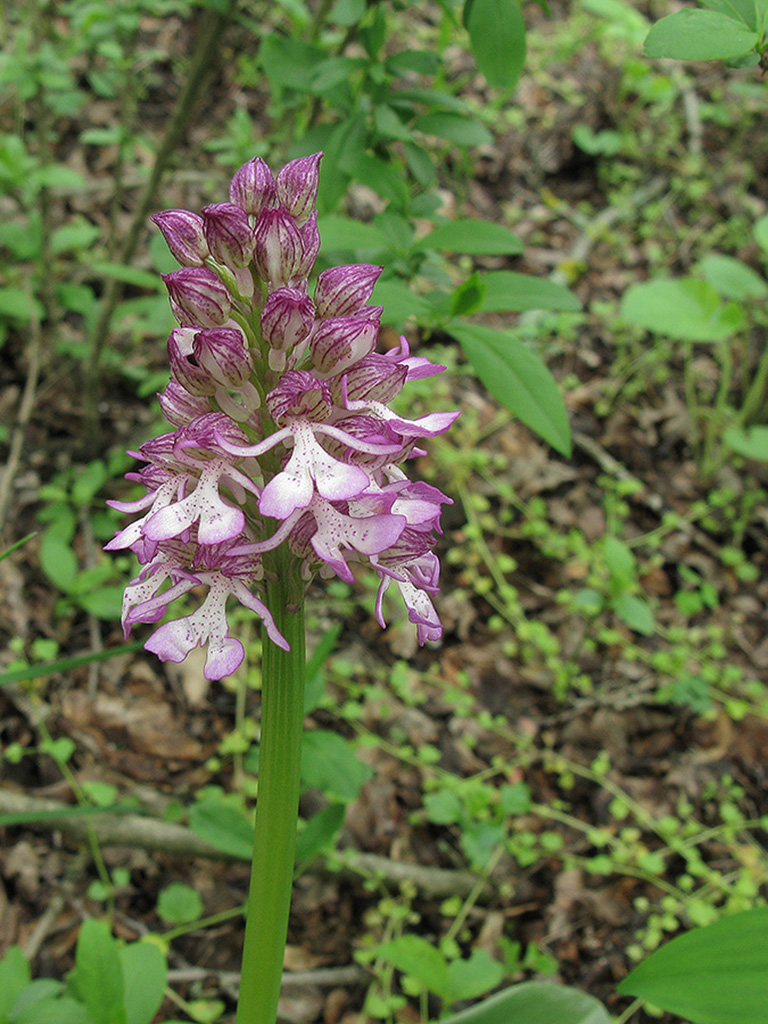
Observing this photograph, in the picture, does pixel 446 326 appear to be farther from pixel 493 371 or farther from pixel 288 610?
pixel 288 610

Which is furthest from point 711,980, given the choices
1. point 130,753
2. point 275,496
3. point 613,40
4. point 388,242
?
point 613,40

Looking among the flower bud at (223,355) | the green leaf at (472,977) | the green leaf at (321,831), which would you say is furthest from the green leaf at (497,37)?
the green leaf at (472,977)

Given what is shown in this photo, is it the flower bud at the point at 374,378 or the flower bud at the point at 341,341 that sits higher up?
the flower bud at the point at 341,341

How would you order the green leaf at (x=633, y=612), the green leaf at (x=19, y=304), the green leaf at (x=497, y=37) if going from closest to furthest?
1. the green leaf at (x=497, y=37)
2. the green leaf at (x=633, y=612)
3. the green leaf at (x=19, y=304)

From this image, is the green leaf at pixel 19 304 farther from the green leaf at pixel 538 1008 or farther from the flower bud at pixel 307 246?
the green leaf at pixel 538 1008

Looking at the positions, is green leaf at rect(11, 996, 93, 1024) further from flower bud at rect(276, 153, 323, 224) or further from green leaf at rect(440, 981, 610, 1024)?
flower bud at rect(276, 153, 323, 224)

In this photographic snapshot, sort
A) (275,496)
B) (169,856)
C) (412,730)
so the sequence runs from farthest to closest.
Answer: (412,730), (169,856), (275,496)
